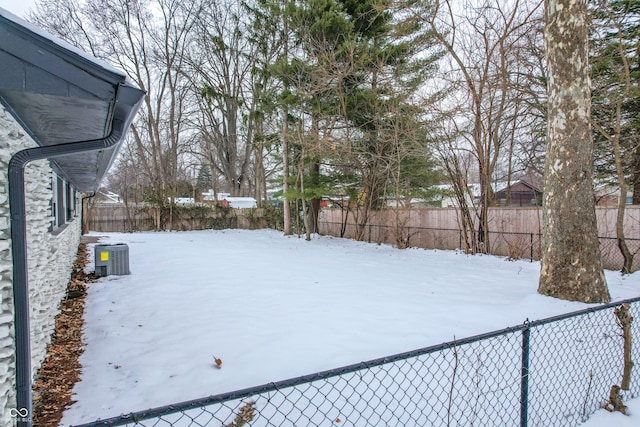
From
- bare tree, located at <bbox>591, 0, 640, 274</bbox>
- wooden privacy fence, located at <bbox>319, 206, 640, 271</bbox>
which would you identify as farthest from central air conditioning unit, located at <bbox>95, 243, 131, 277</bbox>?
bare tree, located at <bbox>591, 0, 640, 274</bbox>

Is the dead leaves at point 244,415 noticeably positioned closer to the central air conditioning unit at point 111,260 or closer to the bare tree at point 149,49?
the central air conditioning unit at point 111,260

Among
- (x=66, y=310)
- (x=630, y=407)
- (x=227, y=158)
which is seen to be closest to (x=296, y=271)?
(x=66, y=310)

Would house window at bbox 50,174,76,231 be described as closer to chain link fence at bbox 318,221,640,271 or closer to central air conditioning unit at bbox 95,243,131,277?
central air conditioning unit at bbox 95,243,131,277

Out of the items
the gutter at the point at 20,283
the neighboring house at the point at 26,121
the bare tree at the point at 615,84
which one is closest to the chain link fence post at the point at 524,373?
the neighboring house at the point at 26,121

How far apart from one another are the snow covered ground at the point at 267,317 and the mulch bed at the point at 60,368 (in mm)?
98

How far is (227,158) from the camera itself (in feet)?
87.7

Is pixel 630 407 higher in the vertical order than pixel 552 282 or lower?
lower

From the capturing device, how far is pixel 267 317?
471 centimetres

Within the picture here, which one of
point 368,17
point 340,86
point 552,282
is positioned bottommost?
point 552,282

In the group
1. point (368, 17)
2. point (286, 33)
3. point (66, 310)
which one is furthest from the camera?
point (286, 33)

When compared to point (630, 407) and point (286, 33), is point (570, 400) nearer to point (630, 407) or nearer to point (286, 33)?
point (630, 407)

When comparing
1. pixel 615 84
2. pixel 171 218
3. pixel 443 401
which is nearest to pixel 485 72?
pixel 615 84

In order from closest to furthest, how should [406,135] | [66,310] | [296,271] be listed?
[66,310] < [296,271] < [406,135]

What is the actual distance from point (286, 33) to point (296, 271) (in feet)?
34.1
